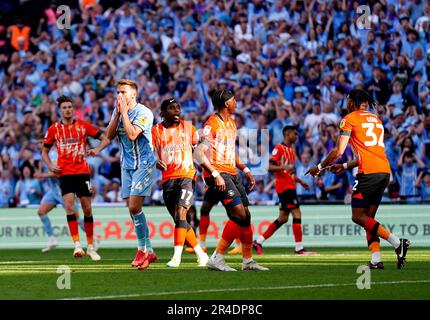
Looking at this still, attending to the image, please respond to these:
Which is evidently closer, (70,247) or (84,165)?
(84,165)

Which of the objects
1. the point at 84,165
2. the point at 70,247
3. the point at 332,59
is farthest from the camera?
the point at 332,59

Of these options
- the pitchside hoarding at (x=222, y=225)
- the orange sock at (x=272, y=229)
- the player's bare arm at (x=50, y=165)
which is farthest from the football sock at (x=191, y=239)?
the pitchside hoarding at (x=222, y=225)

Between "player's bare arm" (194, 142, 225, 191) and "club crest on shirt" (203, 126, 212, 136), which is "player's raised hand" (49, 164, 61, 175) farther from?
"player's bare arm" (194, 142, 225, 191)

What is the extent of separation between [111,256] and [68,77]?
942 centimetres

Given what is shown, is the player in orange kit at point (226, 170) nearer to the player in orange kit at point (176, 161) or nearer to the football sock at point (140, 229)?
the player in orange kit at point (176, 161)

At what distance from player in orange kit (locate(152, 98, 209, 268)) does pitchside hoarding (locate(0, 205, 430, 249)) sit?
8.26 m

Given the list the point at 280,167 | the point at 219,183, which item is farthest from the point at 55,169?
the point at 219,183

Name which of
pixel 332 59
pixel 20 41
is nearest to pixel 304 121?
pixel 332 59

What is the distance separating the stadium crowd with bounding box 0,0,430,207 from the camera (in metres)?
23.2

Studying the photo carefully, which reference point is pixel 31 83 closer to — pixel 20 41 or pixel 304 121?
pixel 20 41

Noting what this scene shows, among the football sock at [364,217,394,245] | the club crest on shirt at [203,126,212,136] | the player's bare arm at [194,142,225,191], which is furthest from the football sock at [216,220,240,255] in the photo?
the football sock at [364,217,394,245]

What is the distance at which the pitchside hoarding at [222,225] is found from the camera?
72.7 feet

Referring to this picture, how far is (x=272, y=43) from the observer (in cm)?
2578
